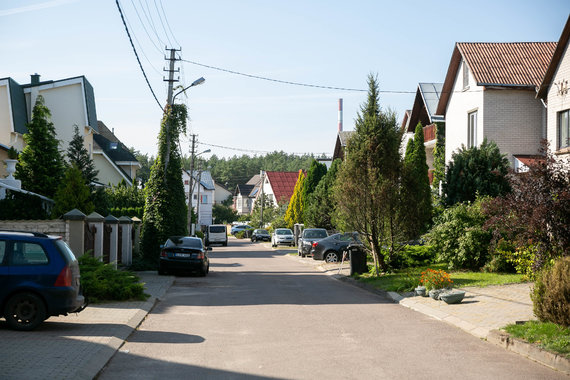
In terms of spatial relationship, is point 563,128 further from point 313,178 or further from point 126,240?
point 313,178

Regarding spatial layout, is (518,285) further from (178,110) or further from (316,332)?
(178,110)

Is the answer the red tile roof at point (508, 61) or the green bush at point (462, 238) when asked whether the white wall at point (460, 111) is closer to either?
the red tile roof at point (508, 61)

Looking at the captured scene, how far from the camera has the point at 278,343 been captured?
10094 millimetres

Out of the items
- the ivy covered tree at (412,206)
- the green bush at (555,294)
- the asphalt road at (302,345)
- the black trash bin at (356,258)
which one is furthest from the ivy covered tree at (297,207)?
the green bush at (555,294)

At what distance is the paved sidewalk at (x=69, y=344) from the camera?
298 inches

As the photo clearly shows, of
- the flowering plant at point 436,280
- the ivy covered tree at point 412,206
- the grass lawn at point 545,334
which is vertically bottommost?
the grass lawn at point 545,334

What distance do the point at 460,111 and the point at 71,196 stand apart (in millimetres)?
19521

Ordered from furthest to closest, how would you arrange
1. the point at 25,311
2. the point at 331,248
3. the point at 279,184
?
the point at 279,184 → the point at 331,248 → the point at 25,311

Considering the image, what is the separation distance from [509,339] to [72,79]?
3204cm

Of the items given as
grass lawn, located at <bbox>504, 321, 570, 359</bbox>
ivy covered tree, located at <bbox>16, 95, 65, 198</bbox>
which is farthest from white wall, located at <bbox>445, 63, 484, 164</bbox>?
grass lawn, located at <bbox>504, 321, 570, 359</bbox>

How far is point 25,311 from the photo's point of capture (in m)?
10.4

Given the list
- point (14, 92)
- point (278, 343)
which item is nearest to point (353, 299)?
point (278, 343)

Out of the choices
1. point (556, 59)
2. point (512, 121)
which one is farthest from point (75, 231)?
point (512, 121)

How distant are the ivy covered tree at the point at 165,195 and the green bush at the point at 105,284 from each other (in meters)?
11.1
